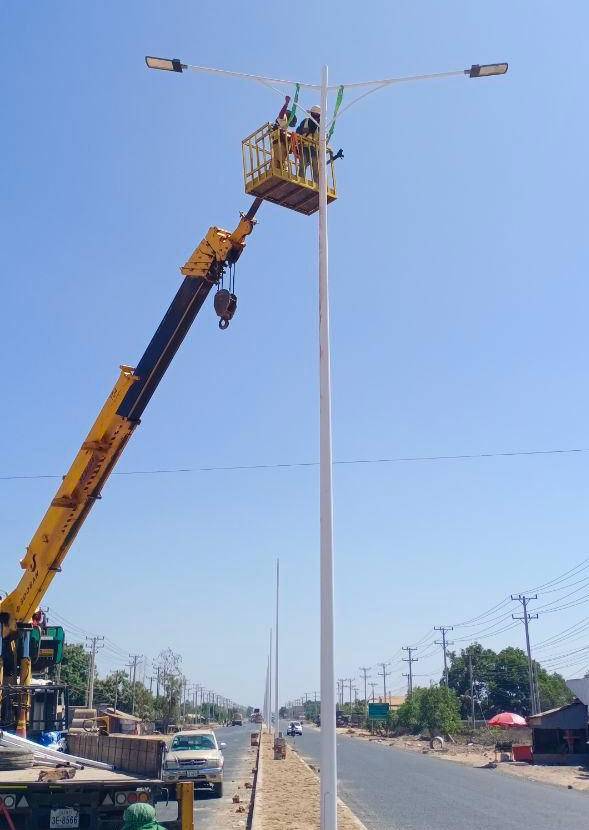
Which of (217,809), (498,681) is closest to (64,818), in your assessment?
(217,809)

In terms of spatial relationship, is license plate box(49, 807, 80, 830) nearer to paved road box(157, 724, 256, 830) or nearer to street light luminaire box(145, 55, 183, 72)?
paved road box(157, 724, 256, 830)

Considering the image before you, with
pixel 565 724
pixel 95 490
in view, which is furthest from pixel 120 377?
pixel 565 724

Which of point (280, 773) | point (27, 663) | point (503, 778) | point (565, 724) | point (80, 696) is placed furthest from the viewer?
point (80, 696)

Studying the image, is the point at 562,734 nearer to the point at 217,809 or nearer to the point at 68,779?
the point at 217,809

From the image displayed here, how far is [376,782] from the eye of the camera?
2911cm

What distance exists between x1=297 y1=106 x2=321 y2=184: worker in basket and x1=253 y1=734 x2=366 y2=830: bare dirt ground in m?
11.1

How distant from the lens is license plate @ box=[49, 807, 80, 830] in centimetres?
812

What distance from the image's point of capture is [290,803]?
18.6 meters

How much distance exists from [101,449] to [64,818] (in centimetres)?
964

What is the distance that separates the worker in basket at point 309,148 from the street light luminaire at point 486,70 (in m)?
2.23

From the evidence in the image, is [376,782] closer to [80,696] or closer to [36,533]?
[36,533]

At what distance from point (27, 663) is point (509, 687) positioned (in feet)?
377

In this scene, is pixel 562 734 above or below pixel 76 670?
below

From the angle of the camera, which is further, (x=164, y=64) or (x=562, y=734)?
(x=562, y=734)
